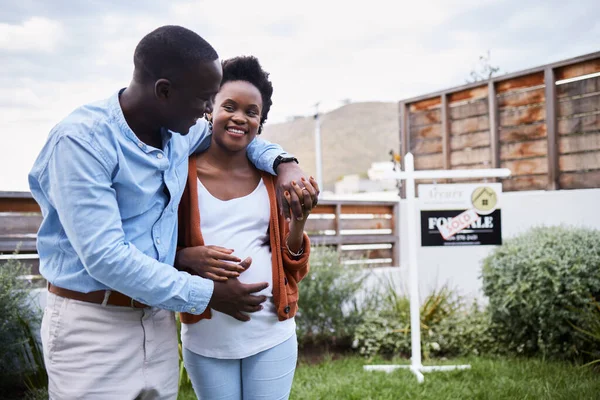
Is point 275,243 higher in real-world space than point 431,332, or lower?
higher

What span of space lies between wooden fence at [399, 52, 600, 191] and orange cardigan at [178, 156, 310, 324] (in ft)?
15.7

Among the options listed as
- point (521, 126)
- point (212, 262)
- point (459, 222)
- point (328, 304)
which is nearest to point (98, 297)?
point (212, 262)

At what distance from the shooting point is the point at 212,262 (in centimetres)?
137

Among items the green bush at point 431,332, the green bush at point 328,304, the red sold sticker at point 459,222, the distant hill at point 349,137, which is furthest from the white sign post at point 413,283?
the distant hill at point 349,137

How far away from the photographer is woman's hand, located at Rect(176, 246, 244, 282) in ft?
4.51

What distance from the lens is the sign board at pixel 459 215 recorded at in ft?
14.0

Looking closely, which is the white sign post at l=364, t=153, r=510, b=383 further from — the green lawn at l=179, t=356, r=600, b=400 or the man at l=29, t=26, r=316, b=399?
the man at l=29, t=26, r=316, b=399

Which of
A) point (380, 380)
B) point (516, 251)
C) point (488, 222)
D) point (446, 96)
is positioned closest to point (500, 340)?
point (516, 251)

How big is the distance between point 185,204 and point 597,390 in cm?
302

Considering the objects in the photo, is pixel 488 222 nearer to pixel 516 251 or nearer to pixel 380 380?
pixel 516 251

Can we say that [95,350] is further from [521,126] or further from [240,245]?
[521,126]

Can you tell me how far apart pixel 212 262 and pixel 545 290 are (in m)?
3.48

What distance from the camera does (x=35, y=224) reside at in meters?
4.36

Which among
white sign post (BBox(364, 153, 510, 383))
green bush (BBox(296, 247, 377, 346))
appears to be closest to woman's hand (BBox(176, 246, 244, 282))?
white sign post (BBox(364, 153, 510, 383))
